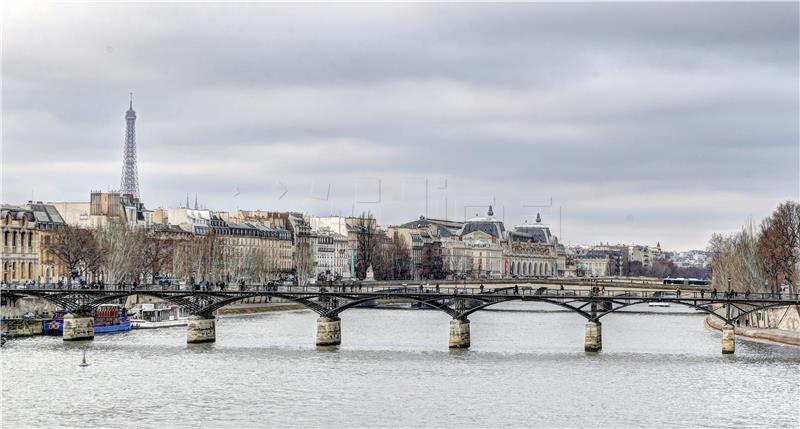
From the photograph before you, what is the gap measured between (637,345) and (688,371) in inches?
731

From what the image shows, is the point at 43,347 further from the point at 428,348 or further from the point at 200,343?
the point at 428,348

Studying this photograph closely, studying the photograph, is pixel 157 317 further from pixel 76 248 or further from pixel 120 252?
pixel 76 248

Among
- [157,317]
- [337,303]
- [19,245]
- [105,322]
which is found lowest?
[105,322]

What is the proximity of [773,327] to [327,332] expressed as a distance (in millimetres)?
35021

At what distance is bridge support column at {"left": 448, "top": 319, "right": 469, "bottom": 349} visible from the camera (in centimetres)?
8781

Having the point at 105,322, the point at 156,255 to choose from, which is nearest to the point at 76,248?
the point at 156,255

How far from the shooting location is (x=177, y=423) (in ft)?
186

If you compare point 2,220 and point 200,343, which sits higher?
point 2,220

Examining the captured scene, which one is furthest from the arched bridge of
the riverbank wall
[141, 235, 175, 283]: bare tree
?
[141, 235, 175, 283]: bare tree

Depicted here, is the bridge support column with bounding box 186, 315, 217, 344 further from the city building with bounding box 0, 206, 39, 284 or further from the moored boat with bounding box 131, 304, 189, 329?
the city building with bounding box 0, 206, 39, 284

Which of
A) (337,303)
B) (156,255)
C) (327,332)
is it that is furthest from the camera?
(156,255)

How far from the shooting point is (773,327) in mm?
105750

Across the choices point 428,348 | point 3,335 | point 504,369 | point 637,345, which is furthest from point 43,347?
point 637,345

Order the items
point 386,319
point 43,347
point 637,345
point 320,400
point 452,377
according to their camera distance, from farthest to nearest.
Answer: point 386,319
point 637,345
point 43,347
point 452,377
point 320,400
